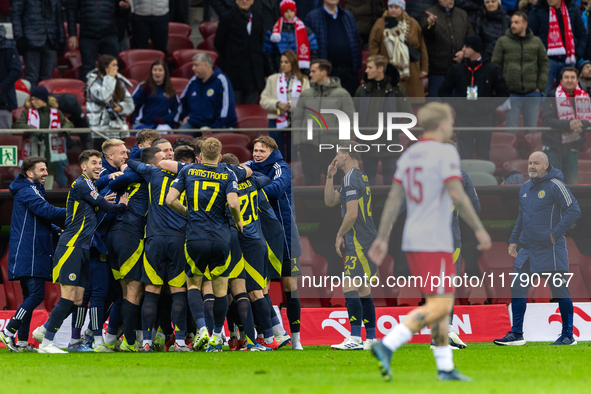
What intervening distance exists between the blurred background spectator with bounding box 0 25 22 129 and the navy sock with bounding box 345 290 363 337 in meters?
6.56

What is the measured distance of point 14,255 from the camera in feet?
29.6

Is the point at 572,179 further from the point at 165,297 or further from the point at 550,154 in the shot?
the point at 165,297

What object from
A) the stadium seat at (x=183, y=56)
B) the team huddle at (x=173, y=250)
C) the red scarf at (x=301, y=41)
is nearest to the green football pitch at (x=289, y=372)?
the team huddle at (x=173, y=250)

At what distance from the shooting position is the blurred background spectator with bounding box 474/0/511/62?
1398 centimetres

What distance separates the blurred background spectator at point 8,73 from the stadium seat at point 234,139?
12.0 feet

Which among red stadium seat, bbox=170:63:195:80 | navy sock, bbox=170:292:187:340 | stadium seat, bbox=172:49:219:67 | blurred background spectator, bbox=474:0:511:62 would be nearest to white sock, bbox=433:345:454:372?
navy sock, bbox=170:292:187:340

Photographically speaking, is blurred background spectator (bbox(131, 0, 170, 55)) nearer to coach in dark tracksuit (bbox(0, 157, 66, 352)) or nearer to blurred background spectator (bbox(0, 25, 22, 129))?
blurred background spectator (bbox(0, 25, 22, 129))

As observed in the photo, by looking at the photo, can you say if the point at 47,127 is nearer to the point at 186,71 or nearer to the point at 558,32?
the point at 186,71

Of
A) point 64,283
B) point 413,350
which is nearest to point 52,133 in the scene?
point 64,283

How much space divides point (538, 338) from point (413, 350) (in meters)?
2.80

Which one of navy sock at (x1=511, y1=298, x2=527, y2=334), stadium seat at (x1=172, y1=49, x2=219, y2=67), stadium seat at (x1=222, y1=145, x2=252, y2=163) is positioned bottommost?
navy sock at (x1=511, y1=298, x2=527, y2=334)

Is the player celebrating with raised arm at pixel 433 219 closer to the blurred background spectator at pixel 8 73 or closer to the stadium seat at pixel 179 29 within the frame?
the blurred background spectator at pixel 8 73

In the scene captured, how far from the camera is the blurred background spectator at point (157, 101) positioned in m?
12.2

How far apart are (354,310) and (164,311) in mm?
2164
